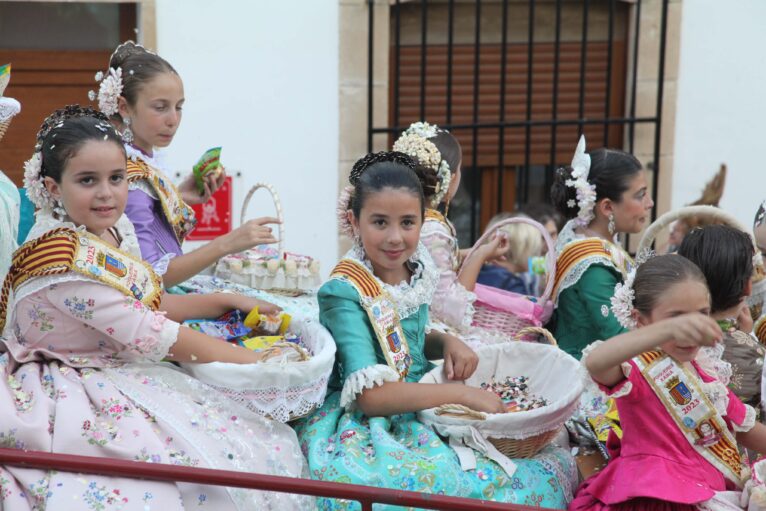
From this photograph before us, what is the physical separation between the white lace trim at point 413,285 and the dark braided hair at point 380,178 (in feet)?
0.44

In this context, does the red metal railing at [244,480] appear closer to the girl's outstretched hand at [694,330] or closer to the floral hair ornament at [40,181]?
the girl's outstretched hand at [694,330]

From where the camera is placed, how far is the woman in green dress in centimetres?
385

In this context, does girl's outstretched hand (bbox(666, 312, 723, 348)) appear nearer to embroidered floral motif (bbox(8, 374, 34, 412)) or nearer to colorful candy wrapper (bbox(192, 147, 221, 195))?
embroidered floral motif (bbox(8, 374, 34, 412))

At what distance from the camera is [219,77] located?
634 cm

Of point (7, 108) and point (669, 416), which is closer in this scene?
point (669, 416)

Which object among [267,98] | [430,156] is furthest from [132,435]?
[267,98]

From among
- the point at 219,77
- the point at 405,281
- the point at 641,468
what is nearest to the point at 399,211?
the point at 405,281

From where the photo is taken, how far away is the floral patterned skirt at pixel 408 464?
9.44 ft

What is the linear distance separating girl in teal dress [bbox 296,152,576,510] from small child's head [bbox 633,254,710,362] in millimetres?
527

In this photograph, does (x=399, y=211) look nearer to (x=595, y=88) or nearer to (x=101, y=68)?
(x=101, y=68)

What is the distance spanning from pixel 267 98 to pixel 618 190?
291cm

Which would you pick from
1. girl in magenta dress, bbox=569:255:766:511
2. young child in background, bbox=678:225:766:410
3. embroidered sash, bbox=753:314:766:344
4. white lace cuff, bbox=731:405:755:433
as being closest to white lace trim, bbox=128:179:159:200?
girl in magenta dress, bbox=569:255:766:511

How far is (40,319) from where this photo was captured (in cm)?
290

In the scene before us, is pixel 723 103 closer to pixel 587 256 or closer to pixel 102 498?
pixel 587 256
